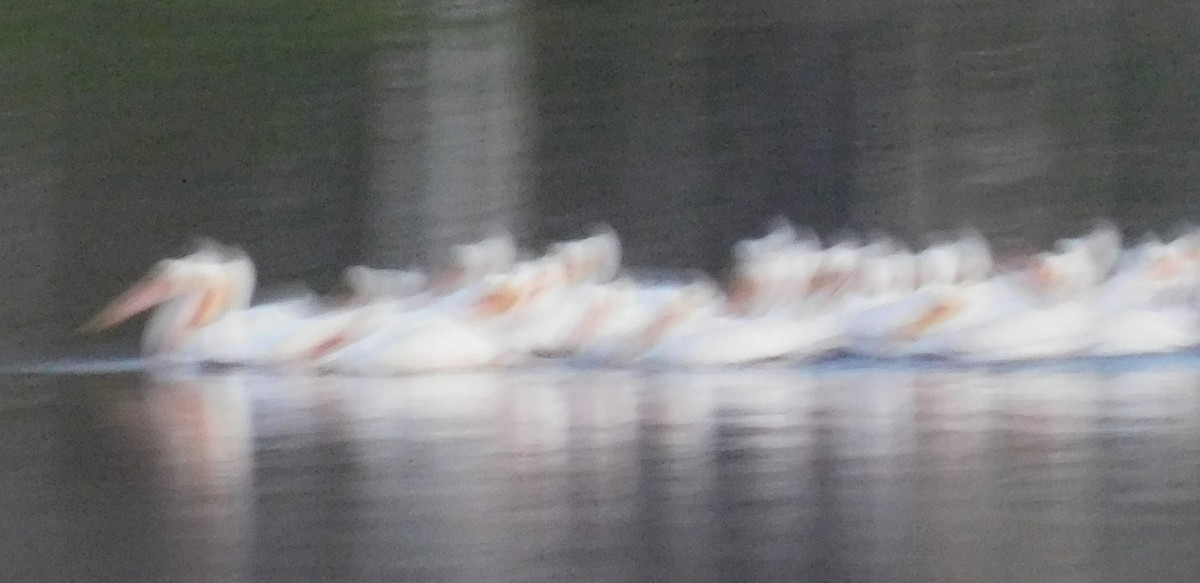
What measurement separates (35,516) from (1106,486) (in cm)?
201

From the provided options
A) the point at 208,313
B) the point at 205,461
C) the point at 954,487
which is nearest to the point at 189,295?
the point at 208,313

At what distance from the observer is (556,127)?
9742 mm

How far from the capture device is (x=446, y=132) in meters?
9.40

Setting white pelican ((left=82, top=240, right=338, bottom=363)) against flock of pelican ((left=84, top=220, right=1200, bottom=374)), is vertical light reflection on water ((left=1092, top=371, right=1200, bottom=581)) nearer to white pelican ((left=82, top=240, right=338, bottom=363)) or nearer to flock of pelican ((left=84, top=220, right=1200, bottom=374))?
flock of pelican ((left=84, top=220, right=1200, bottom=374))

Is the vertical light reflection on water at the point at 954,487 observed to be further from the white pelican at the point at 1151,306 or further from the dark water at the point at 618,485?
the white pelican at the point at 1151,306

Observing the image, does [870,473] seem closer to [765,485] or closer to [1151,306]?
[765,485]

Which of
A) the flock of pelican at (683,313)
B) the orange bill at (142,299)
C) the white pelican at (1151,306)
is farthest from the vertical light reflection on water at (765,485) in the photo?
the orange bill at (142,299)

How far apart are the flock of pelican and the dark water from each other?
0.73 m

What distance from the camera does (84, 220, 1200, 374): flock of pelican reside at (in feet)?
22.1

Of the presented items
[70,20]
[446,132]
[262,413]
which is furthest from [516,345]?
[70,20]

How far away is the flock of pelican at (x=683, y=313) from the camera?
266 inches

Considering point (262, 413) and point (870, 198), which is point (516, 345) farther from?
point (870, 198)

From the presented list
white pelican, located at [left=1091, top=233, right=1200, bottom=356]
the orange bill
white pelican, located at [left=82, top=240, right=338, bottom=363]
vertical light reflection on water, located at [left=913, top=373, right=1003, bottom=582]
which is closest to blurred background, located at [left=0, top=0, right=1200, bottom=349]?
the orange bill

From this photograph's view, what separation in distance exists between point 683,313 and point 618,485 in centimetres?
299
